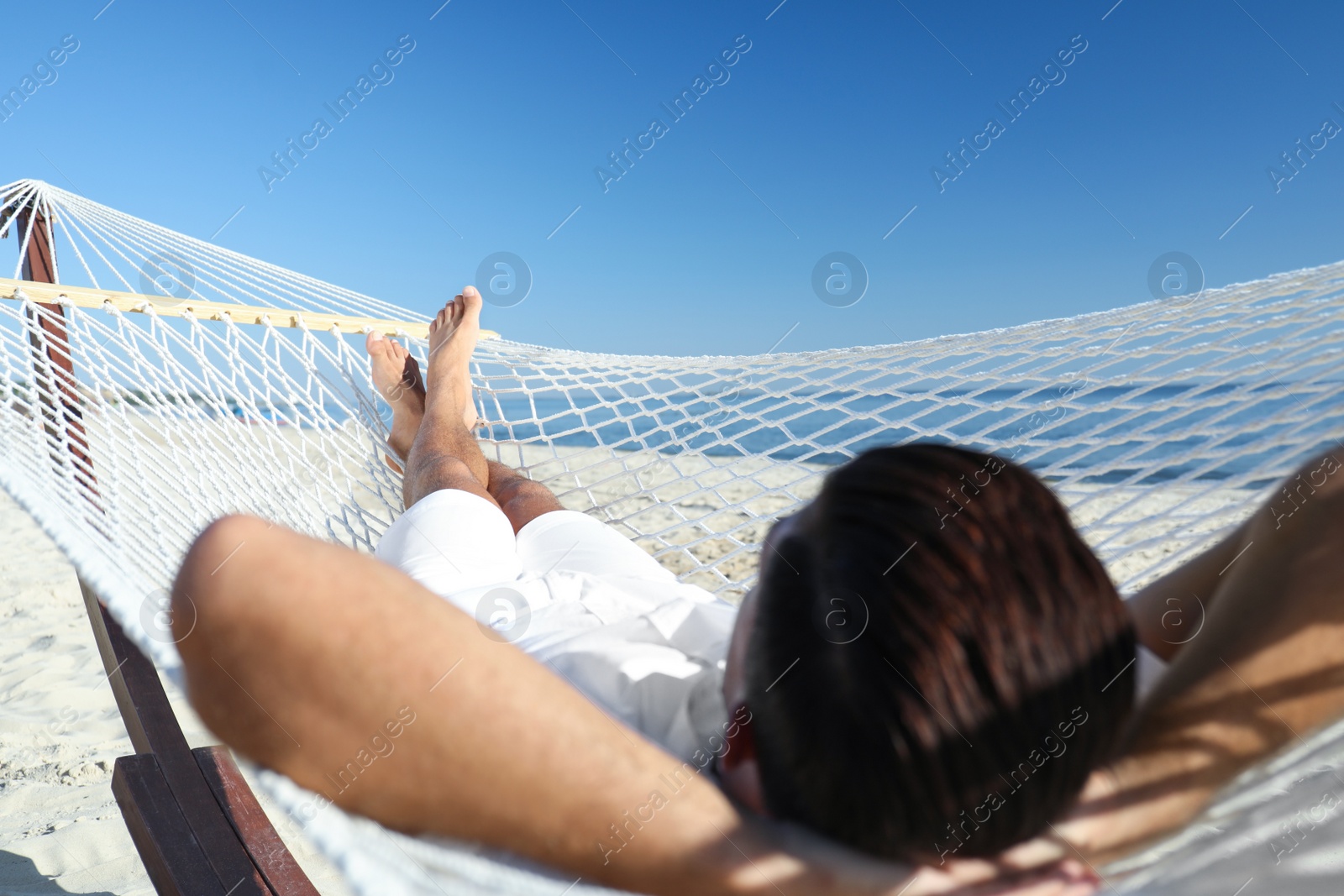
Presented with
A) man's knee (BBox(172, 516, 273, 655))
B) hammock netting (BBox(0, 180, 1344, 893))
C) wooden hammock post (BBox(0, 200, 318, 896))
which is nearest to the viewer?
man's knee (BBox(172, 516, 273, 655))

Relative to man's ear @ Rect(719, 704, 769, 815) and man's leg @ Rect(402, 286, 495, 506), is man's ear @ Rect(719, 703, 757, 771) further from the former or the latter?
man's leg @ Rect(402, 286, 495, 506)

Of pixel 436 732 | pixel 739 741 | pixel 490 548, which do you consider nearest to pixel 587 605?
pixel 490 548

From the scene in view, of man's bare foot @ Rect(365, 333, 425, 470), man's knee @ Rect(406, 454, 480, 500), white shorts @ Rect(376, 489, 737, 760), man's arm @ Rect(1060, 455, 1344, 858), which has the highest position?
man's bare foot @ Rect(365, 333, 425, 470)

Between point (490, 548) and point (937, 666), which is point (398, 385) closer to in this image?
point (490, 548)

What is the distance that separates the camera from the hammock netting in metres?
0.96

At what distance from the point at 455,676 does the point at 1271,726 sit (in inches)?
18.5

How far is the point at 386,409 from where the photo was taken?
6.77 ft

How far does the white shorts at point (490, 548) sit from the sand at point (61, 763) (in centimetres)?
30

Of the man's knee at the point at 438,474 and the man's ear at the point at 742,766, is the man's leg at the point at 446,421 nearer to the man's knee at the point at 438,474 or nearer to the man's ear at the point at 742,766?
the man's knee at the point at 438,474

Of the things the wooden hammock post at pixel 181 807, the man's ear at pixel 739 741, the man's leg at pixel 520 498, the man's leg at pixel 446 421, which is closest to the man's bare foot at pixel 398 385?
the man's leg at pixel 446 421

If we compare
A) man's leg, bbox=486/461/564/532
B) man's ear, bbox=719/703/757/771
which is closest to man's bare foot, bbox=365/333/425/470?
man's leg, bbox=486/461/564/532

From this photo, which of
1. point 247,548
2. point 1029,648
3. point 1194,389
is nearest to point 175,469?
point 247,548

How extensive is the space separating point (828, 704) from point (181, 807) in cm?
92

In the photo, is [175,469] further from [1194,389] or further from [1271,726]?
[1194,389]
